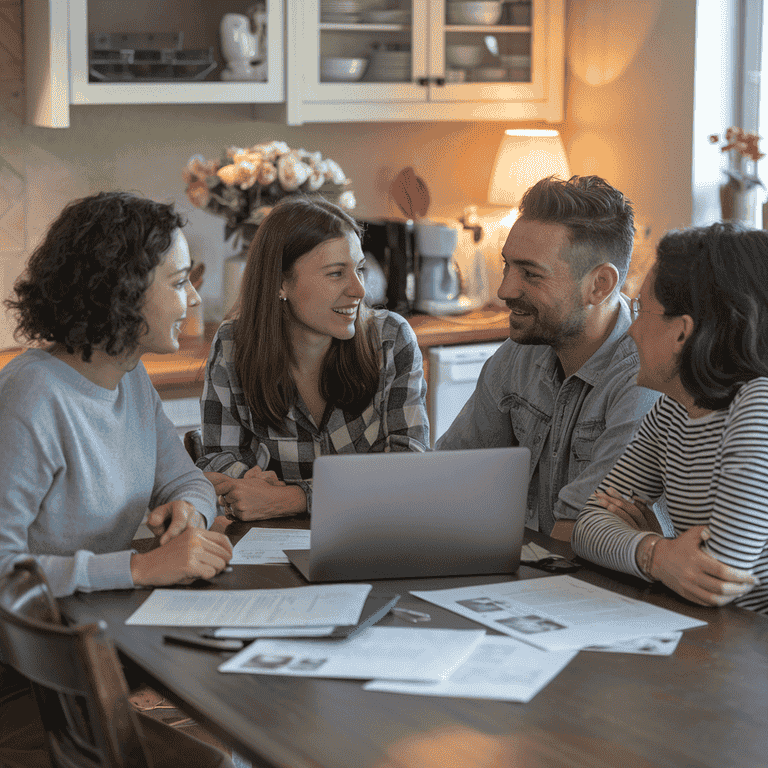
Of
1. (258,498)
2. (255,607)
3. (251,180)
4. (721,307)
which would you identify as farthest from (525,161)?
(255,607)

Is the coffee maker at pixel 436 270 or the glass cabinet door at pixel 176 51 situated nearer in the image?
the glass cabinet door at pixel 176 51

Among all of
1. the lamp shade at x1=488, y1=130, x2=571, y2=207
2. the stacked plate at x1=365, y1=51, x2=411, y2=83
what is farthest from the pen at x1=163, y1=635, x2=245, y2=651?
the lamp shade at x1=488, y1=130, x2=571, y2=207

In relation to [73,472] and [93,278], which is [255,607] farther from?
[93,278]

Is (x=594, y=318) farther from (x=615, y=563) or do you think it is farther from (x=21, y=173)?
(x=21, y=173)

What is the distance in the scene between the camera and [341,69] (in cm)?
336

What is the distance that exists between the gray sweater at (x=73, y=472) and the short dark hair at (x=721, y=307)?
81cm

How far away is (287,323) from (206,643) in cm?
105

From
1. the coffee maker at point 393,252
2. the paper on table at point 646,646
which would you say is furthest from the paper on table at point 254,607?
the coffee maker at point 393,252

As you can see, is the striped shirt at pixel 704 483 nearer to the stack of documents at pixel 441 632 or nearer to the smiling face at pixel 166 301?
the stack of documents at pixel 441 632

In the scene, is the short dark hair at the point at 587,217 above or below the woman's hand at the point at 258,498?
above

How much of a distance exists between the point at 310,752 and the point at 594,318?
4.05 ft

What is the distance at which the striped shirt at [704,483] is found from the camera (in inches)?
53.7

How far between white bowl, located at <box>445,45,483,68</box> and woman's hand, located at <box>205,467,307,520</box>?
212 centimetres

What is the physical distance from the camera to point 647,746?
1009 millimetres
